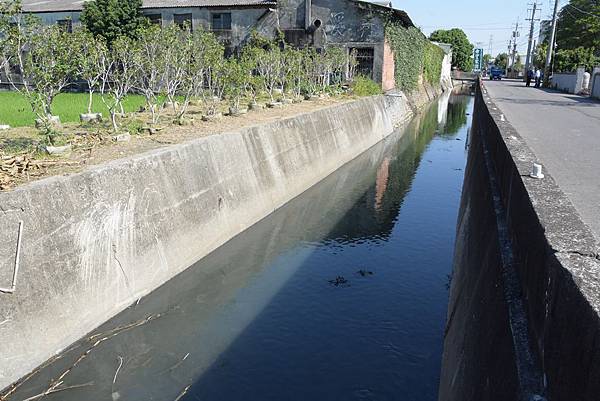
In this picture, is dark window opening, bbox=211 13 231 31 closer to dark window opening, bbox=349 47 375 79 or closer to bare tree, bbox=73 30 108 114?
dark window opening, bbox=349 47 375 79

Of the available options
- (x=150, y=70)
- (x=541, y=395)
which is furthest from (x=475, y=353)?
(x=150, y=70)

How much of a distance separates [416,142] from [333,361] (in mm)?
23255

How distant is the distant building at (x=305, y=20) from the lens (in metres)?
34.1

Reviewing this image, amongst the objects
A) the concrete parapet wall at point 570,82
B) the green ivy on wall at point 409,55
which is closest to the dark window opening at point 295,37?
the green ivy on wall at point 409,55

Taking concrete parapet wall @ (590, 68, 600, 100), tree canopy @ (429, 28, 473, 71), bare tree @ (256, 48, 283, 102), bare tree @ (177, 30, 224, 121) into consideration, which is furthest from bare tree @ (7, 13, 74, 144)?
tree canopy @ (429, 28, 473, 71)

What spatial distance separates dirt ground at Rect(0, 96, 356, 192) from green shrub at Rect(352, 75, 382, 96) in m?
13.0

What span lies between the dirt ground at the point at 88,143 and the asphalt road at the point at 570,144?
8.30 metres

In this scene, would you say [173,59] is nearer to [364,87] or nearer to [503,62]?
[364,87]

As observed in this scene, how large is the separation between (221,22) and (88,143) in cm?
2711

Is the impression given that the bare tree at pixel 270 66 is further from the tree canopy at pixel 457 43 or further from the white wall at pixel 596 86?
the tree canopy at pixel 457 43

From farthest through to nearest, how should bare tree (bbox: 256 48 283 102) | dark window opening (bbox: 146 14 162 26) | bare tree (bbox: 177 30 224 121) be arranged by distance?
1. dark window opening (bbox: 146 14 162 26)
2. bare tree (bbox: 256 48 283 102)
3. bare tree (bbox: 177 30 224 121)

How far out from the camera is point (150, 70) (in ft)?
53.9

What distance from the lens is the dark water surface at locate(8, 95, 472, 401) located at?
23.4ft

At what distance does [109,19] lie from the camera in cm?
3378
